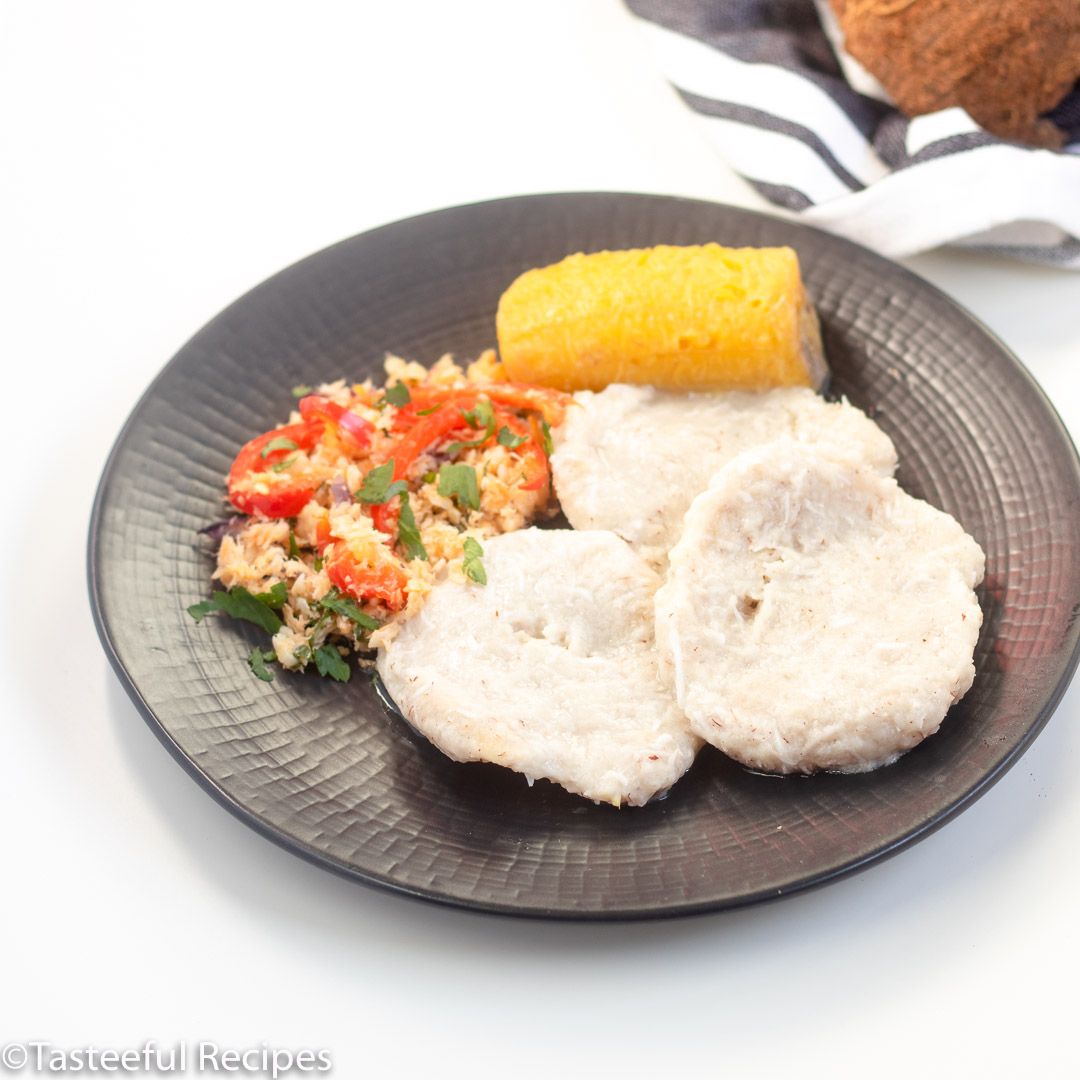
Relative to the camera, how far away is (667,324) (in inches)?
168

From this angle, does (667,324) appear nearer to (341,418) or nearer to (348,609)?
(341,418)

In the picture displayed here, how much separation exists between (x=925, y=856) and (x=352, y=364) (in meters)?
2.85

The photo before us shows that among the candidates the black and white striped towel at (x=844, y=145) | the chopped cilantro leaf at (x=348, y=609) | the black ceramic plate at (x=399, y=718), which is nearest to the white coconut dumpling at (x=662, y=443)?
the black ceramic plate at (x=399, y=718)

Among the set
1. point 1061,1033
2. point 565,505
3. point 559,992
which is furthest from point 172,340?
point 1061,1033

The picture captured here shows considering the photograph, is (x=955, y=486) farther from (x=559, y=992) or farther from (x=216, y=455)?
(x=216, y=455)

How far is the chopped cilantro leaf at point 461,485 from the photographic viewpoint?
399cm

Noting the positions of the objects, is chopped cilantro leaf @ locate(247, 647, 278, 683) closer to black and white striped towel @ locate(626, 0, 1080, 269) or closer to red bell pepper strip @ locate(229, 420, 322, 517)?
red bell pepper strip @ locate(229, 420, 322, 517)

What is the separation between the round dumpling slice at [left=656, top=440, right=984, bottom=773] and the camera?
322 cm

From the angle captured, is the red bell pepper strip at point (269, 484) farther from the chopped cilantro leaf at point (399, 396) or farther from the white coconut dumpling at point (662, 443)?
the white coconut dumpling at point (662, 443)

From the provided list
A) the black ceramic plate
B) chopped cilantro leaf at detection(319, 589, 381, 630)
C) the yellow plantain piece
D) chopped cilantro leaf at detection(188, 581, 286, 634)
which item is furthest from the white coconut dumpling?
chopped cilantro leaf at detection(188, 581, 286, 634)

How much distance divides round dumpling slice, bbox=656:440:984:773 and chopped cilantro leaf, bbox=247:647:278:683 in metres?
1.24

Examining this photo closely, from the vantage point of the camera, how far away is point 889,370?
4.56 meters

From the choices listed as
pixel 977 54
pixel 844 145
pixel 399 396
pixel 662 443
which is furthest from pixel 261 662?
pixel 977 54

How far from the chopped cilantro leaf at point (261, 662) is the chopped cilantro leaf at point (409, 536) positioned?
544 millimetres
